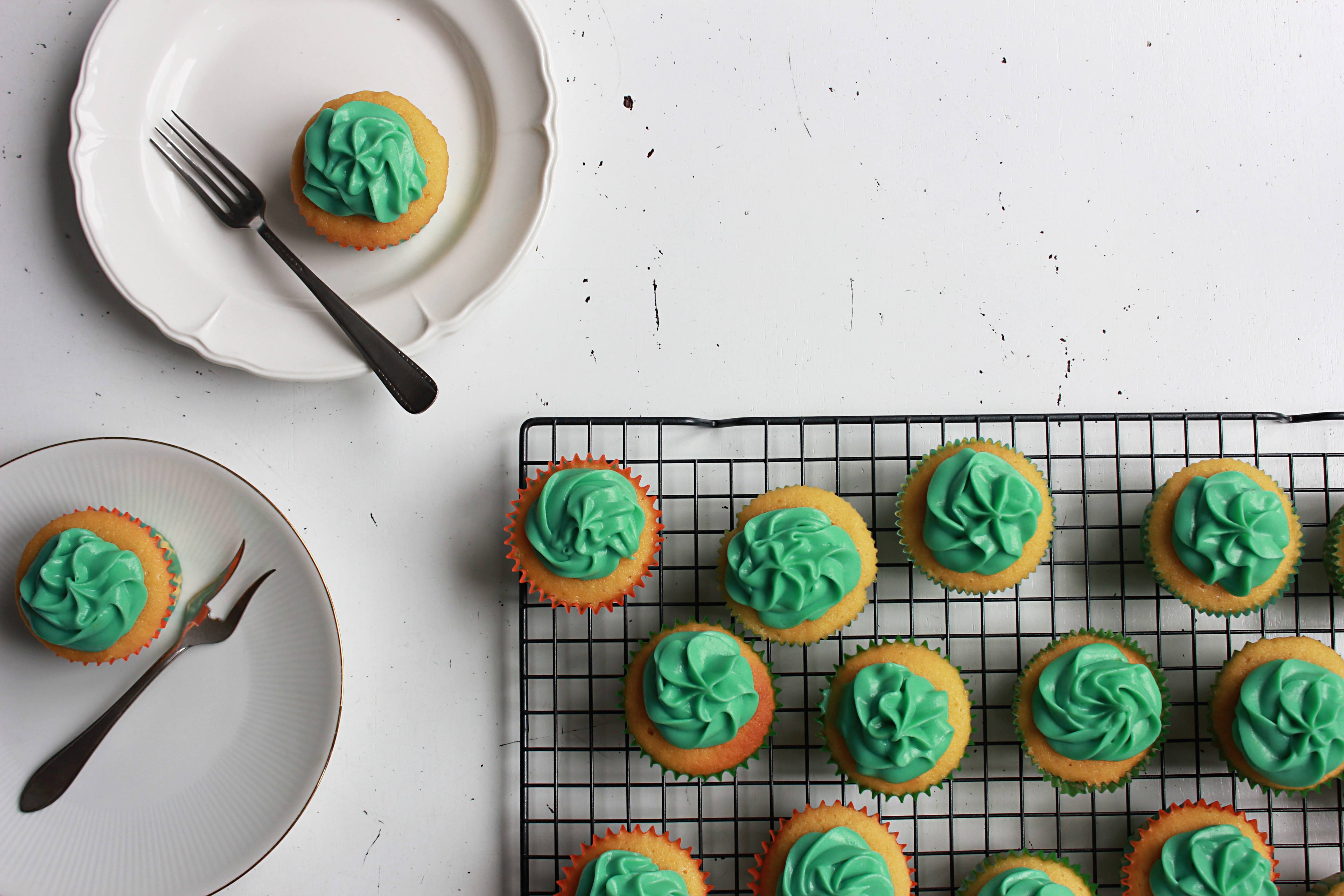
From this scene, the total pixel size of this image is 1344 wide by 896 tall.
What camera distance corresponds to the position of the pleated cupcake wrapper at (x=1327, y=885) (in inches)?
80.0

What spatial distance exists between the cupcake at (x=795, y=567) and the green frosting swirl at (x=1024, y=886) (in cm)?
71

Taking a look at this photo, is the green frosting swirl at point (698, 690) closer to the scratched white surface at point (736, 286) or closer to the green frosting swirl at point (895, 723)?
the green frosting swirl at point (895, 723)

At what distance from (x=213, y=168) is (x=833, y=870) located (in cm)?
242

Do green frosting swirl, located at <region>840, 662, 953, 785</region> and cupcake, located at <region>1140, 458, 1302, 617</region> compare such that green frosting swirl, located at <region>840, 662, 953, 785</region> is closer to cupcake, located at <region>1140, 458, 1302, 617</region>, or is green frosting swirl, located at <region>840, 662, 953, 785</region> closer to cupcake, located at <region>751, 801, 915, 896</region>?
cupcake, located at <region>751, 801, 915, 896</region>

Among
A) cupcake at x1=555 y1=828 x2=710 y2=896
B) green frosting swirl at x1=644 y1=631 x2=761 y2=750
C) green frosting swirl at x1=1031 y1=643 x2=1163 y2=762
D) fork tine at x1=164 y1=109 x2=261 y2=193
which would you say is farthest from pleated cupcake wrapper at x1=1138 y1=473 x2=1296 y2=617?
fork tine at x1=164 y1=109 x2=261 y2=193

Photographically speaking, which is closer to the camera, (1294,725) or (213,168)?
(1294,725)

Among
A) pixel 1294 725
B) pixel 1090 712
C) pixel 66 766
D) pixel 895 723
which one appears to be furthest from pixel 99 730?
pixel 1294 725

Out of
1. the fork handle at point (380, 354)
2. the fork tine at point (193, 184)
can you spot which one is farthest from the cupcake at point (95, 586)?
the fork tine at point (193, 184)

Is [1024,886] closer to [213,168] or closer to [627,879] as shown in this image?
[627,879]

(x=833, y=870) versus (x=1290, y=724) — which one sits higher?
(x=1290, y=724)

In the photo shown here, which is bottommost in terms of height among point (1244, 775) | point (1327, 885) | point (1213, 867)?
point (1327, 885)

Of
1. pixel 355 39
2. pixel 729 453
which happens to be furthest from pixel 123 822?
pixel 355 39

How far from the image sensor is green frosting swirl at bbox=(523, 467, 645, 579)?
1.88 meters

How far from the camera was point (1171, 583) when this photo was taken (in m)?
2.07
